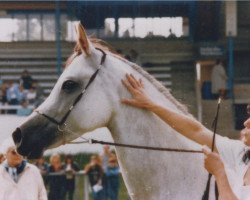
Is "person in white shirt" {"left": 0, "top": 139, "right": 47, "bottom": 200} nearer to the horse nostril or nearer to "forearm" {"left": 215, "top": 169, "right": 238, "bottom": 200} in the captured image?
the horse nostril

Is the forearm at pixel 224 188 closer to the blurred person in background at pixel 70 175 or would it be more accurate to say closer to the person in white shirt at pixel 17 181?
the person in white shirt at pixel 17 181

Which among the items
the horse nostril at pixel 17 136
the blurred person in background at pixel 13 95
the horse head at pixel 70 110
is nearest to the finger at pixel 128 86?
the horse head at pixel 70 110

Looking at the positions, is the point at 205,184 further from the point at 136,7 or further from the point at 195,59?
the point at 136,7

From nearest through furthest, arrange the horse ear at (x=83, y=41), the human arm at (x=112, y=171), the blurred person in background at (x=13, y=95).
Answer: the horse ear at (x=83, y=41), the human arm at (x=112, y=171), the blurred person in background at (x=13, y=95)

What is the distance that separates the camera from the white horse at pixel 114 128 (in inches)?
168

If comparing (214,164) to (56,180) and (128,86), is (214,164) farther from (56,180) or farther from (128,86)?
(56,180)

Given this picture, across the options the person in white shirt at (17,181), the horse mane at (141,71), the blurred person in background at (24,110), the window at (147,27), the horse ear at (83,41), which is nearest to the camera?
the horse ear at (83,41)

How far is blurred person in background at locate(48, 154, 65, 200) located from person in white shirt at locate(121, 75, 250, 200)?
25.3ft

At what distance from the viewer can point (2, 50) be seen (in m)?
24.1

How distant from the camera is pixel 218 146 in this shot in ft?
13.7

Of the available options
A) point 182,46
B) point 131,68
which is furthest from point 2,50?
point 131,68

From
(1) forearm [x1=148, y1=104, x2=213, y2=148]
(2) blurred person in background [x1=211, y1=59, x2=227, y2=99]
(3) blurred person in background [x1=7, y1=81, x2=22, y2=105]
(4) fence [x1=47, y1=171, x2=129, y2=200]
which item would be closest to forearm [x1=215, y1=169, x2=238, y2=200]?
(1) forearm [x1=148, y1=104, x2=213, y2=148]

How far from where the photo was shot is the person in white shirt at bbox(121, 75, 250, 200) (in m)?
3.27

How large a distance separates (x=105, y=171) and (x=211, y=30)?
43.5 ft
